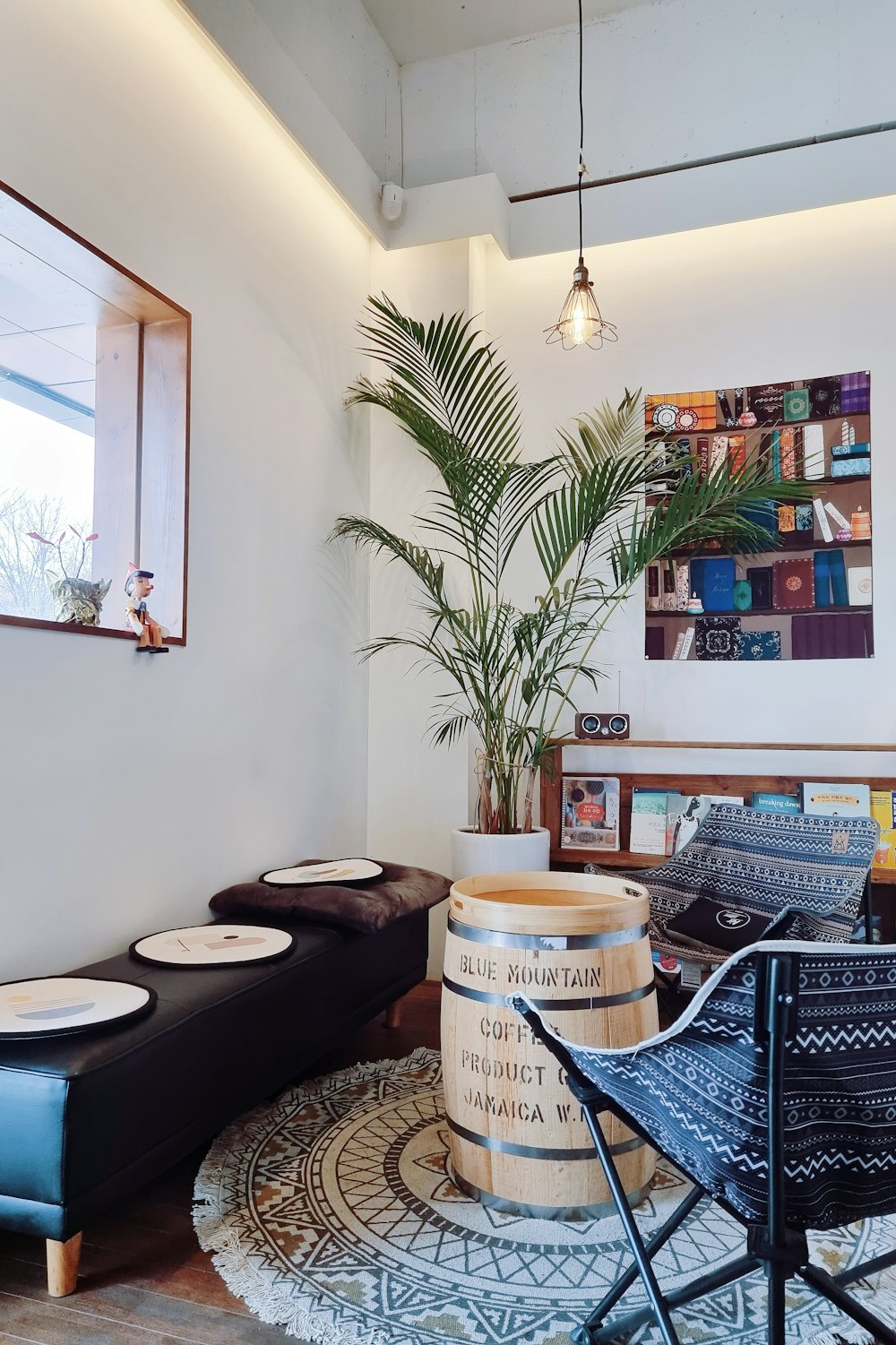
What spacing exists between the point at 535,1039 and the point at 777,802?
2101mm

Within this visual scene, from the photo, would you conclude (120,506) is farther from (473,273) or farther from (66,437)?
(473,273)

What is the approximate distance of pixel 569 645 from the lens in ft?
12.7

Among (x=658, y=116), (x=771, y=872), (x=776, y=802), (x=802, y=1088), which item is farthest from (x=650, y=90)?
(x=802, y=1088)

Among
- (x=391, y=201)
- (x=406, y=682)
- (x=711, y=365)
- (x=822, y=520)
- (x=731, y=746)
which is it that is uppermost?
(x=391, y=201)

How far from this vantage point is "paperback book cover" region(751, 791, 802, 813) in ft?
11.5

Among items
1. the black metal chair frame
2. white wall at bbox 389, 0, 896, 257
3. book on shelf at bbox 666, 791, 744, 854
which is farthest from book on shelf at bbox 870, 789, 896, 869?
white wall at bbox 389, 0, 896, 257

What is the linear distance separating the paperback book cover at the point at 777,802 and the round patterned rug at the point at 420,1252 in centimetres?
172

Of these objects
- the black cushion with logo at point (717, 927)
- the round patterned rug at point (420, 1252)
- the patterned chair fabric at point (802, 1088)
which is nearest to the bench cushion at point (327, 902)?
the round patterned rug at point (420, 1252)

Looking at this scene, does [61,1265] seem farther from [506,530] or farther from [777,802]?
[506,530]

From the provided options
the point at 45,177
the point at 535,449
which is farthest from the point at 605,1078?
the point at 535,449

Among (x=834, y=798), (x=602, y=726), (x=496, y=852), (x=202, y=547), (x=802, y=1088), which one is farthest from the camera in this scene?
(x=602, y=726)

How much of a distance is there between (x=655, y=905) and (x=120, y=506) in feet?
6.90

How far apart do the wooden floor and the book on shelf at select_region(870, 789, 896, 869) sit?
2.62 meters

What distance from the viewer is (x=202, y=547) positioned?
2867 mm
